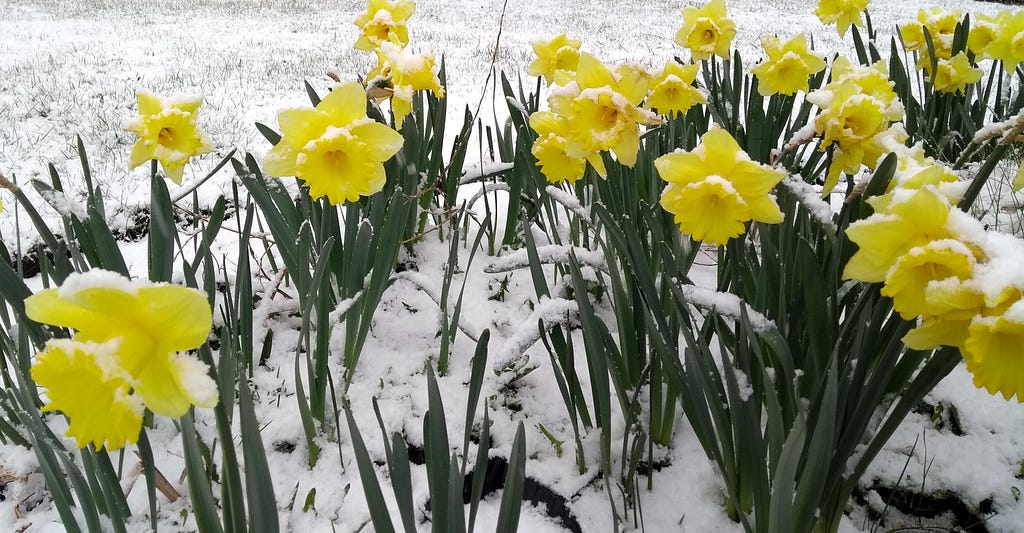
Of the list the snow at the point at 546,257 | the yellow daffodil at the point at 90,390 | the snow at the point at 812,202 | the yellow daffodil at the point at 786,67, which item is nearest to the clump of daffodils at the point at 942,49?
the yellow daffodil at the point at 786,67

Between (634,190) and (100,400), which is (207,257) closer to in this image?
(100,400)

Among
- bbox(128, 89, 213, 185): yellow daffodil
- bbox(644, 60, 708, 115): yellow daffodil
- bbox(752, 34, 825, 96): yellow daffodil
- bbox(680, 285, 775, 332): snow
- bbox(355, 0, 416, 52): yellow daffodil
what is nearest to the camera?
bbox(680, 285, 775, 332): snow

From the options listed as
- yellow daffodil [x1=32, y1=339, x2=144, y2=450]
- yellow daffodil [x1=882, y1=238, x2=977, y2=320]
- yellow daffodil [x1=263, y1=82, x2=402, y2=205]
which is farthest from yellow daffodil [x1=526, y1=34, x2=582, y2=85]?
yellow daffodil [x1=32, y1=339, x2=144, y2=450]

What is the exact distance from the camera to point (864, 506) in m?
1.28

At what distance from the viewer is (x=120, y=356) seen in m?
0.62

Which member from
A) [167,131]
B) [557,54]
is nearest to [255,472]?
[167,131]

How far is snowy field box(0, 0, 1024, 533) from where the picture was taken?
1.27 metres

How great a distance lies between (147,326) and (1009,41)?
3.01 metres

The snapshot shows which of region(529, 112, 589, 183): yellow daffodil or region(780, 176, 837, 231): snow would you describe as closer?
region(780, 176, 837, 231): snow

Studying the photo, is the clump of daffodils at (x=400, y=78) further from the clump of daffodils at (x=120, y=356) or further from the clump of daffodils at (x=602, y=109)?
the clump of daffodils at (x=120, y=356)

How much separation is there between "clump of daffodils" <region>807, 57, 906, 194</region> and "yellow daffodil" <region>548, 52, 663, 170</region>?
33 cm

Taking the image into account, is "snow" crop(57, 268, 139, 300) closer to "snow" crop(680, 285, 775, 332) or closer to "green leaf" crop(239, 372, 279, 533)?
"green leaf" crop(239, 372, 279, 533)

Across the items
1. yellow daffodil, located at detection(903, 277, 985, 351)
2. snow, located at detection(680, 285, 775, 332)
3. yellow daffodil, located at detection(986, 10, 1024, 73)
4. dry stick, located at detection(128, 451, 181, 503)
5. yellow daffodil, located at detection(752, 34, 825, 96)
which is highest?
yellow daffodil, located at detection(986, 10, 1024, 73)

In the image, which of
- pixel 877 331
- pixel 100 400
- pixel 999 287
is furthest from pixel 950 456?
pixel 100 400
